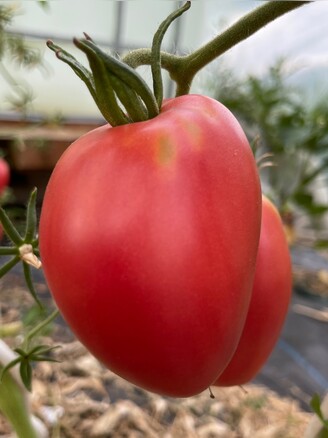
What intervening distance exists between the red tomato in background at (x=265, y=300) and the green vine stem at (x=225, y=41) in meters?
0.07

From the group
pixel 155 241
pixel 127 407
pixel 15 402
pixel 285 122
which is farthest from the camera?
pixel 285 122

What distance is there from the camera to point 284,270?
24 centimetres

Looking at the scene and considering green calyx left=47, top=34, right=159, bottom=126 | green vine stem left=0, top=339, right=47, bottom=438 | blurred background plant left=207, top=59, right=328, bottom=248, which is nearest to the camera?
green calyx left=47, top=34, right=159, bottom=126

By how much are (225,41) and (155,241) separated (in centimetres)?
7

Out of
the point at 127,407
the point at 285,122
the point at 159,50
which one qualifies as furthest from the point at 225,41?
the point at 285,122

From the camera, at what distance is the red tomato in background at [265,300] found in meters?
0.24

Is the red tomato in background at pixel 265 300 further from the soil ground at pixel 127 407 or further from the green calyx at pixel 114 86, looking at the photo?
the soil ground at pixel 127 407

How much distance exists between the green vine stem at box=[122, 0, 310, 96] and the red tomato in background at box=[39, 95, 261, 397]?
3 cm

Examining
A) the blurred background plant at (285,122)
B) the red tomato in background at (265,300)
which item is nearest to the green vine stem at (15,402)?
the red tomato in background at (265,300)

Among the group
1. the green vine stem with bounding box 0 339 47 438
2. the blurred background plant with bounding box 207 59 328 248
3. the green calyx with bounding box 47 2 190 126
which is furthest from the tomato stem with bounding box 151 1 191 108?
the blurred background plant with bounding box 207 59 328 248

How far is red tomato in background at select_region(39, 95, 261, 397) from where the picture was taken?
6.3 inches

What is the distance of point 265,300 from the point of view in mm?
239

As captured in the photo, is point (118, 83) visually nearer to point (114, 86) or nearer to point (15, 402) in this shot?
point (114, 86)

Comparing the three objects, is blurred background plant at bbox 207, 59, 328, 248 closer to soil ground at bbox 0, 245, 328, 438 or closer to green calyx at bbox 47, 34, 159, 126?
soil ground at bbox 0, 245, 328, 438
